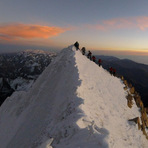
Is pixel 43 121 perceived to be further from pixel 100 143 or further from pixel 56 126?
pixel 100 143

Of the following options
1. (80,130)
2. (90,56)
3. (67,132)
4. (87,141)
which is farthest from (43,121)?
(90,56)

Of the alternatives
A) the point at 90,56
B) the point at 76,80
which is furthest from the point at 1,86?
the point at 76,80

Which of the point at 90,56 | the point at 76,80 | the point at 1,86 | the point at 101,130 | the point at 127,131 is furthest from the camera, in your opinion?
the point at 1,86

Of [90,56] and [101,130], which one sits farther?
[90,56]

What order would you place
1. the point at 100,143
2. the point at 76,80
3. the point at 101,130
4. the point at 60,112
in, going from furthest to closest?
the point at 76,80, the point at 60,112, the point at 101,130, the point at 100,143

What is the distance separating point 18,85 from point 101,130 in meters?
175

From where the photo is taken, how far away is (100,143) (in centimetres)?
837

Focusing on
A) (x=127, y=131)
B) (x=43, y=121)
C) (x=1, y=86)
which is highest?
(x=43, y=121)

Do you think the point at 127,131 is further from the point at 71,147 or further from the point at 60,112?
the point at 71,147

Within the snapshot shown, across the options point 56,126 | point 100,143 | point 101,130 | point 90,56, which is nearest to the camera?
point 100,143

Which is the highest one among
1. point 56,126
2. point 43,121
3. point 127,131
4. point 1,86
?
point 56,126

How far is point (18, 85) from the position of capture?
168m

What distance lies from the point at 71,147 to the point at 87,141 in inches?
43.7

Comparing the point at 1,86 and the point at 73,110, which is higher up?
the point at 73,110
